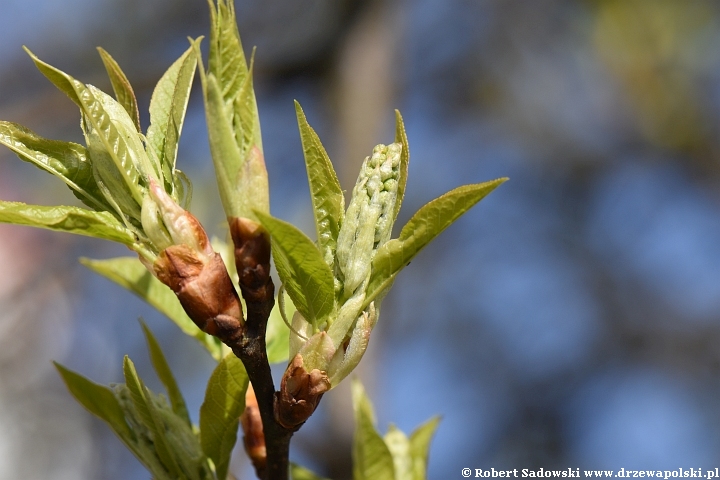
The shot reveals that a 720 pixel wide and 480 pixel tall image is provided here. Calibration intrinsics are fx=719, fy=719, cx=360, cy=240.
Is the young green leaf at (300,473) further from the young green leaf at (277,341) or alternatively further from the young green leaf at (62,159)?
the young green leaf at (62,159)

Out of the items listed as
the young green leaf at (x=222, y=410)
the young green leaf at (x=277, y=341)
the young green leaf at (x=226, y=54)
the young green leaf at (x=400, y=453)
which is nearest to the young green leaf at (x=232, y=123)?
the young green leaf at (x=226, y=54)

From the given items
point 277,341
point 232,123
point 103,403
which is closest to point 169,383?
point 103,403

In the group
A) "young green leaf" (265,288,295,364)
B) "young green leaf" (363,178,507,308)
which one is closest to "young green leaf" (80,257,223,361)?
"young green leaf" (265,288,295,364)

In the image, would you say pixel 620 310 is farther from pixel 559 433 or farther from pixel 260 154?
pixel 260 154

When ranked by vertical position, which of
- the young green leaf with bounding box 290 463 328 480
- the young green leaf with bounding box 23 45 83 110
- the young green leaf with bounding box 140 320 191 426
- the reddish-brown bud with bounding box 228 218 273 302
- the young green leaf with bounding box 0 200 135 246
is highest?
the young green leaf with bounding box 23 45 83 110

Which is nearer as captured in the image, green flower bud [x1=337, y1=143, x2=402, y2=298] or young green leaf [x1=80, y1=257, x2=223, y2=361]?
green flower bud [x1=337, y1=143, x2=402, y2=298]

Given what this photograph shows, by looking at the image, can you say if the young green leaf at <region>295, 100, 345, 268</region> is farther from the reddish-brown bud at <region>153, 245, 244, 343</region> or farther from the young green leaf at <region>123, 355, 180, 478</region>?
the young green leaf at <region>123, 355, 180, 478</region>
